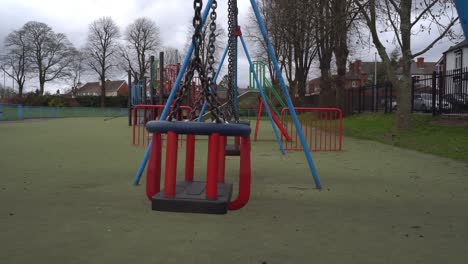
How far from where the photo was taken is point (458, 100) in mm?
14586

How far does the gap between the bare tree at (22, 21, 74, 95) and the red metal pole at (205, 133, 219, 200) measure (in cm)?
4995

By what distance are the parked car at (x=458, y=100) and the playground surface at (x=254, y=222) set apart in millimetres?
9799

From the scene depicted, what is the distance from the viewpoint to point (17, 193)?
4438mm

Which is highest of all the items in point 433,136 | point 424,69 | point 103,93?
point 424,69

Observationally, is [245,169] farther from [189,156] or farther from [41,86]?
[41,86]

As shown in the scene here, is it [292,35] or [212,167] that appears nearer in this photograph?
[212,167]

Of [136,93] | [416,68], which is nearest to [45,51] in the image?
[136,93]

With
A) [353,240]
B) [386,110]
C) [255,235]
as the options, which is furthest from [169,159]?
[386,110]

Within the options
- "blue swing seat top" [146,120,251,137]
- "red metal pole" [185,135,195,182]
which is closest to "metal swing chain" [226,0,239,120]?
"red metal pole" [185,135,195,182]

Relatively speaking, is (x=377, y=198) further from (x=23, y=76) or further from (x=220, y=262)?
(x=23, y=76)

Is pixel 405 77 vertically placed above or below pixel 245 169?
above

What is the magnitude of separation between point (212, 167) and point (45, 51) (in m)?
51.1

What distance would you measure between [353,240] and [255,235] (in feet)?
2.35

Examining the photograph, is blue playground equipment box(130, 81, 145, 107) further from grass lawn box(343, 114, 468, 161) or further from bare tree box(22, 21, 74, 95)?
bare tree box(22, 21, 74, 95)
